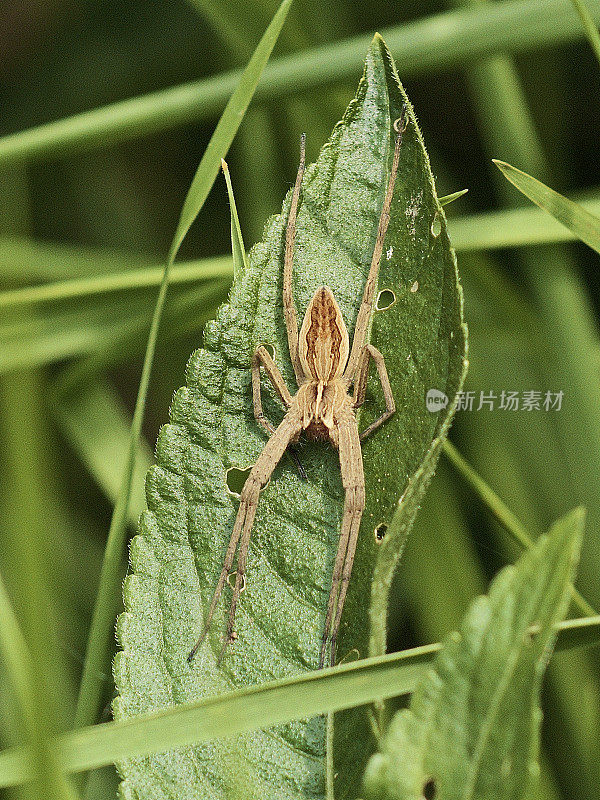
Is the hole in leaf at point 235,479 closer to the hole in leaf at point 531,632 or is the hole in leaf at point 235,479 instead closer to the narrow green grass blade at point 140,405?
the narrow green grass blade at point 140,405

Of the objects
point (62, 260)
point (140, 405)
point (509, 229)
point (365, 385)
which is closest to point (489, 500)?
point (365, 385)

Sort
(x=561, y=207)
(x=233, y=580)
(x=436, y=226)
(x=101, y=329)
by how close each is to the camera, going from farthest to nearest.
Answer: (x=101, y=329) < (x=561, y=207) < (x=233, y=580) < (x=436, y=226)

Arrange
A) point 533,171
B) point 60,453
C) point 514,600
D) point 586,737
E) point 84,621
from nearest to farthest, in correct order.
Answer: point 514,600 → point 586,737 → point 533,171 → point 84,621 → point 60,453

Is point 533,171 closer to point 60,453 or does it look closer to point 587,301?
point 587,301

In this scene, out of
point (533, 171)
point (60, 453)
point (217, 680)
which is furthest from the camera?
point (60, 453)

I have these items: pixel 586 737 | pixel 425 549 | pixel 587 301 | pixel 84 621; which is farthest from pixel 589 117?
pixel 84 621

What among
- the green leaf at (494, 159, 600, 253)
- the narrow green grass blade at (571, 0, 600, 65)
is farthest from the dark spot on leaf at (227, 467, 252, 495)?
the narrow green grass blade at (571, 0, 600, 65)

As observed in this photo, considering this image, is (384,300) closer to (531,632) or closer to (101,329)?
(531,632)
